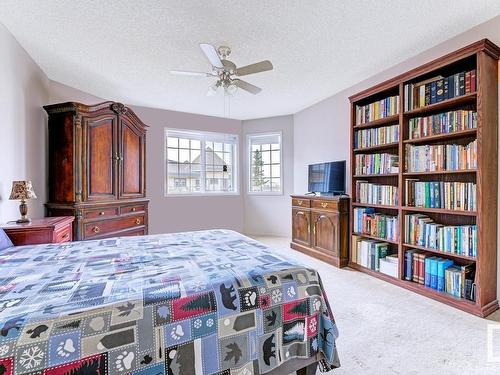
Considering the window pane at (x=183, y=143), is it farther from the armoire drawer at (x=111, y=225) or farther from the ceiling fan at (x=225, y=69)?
the ceiling fan at (x=225, y=69)

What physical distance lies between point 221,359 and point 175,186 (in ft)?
13.7

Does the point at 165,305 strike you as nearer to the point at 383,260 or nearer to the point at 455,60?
the point at 383,260

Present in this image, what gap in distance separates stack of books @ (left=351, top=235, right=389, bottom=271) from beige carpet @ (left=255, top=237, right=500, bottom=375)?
0.39 m

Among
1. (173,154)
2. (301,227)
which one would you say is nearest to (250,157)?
(173,154)

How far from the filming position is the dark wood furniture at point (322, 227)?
334 centimetres

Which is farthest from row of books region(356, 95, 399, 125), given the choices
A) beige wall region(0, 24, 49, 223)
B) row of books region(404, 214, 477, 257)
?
beige wall region(0, 24, 49, 223)

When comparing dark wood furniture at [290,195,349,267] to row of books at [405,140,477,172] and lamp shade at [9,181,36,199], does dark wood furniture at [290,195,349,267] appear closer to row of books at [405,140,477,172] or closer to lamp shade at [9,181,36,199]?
row of books at [405,140,477,172]

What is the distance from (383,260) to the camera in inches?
114

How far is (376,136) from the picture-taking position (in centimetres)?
305

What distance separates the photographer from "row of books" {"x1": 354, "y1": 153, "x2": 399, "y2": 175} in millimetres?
2854

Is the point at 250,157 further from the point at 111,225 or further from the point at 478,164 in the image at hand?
the point at 478,164

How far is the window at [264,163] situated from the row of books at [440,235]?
9.23ft

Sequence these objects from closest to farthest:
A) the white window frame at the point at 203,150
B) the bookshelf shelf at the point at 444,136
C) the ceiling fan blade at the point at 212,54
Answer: the ceiling fan blade at the point at 212,54, the bookshelf shelf at the point at 444,136, the white window frame at the point at 203,150

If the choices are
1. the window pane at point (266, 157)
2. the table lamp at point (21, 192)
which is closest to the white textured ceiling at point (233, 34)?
the table lamp at point (21, 192)
